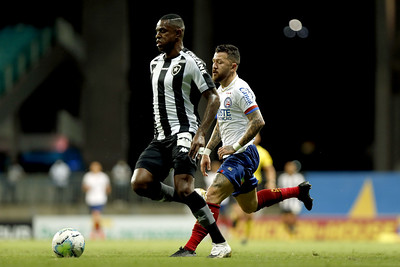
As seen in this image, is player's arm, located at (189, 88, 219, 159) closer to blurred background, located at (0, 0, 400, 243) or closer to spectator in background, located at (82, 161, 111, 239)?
spectator in background, located at (82, 161, 111, 239)

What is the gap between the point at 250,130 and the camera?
876 cm

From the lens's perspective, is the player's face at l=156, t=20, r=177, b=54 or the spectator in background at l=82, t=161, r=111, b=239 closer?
the player's face at l=156, t=20, r=177, b=54

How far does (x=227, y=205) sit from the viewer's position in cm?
2173

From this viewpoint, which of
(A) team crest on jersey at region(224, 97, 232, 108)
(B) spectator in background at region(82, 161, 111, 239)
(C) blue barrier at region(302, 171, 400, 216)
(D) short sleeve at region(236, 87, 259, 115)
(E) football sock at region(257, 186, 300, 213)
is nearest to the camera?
(D) short sleeve at region(236, 87, 259, 115)

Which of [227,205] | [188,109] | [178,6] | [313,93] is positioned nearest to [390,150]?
[227,205]

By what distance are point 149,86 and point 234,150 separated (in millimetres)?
21585

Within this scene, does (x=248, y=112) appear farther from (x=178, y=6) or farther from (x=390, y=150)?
(x=178, y=6)

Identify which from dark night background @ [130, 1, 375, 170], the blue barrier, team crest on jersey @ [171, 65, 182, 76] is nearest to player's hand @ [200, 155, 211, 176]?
team crest on jersey @ [171, 65, 182, 76]

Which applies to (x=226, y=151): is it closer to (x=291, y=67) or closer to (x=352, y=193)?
(x=352, y=193)

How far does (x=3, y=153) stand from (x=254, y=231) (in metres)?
19.4

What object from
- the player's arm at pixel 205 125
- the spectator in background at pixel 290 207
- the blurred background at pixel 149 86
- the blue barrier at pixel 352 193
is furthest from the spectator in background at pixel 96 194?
the player's arm at pixel 205 125

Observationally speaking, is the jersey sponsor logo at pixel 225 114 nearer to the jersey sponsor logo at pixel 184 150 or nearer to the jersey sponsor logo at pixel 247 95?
the jersey sponsor logo at pixel 247 95

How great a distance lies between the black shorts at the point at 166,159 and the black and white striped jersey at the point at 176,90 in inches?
4.2

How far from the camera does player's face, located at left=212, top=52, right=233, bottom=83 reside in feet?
Answer: 30.0
